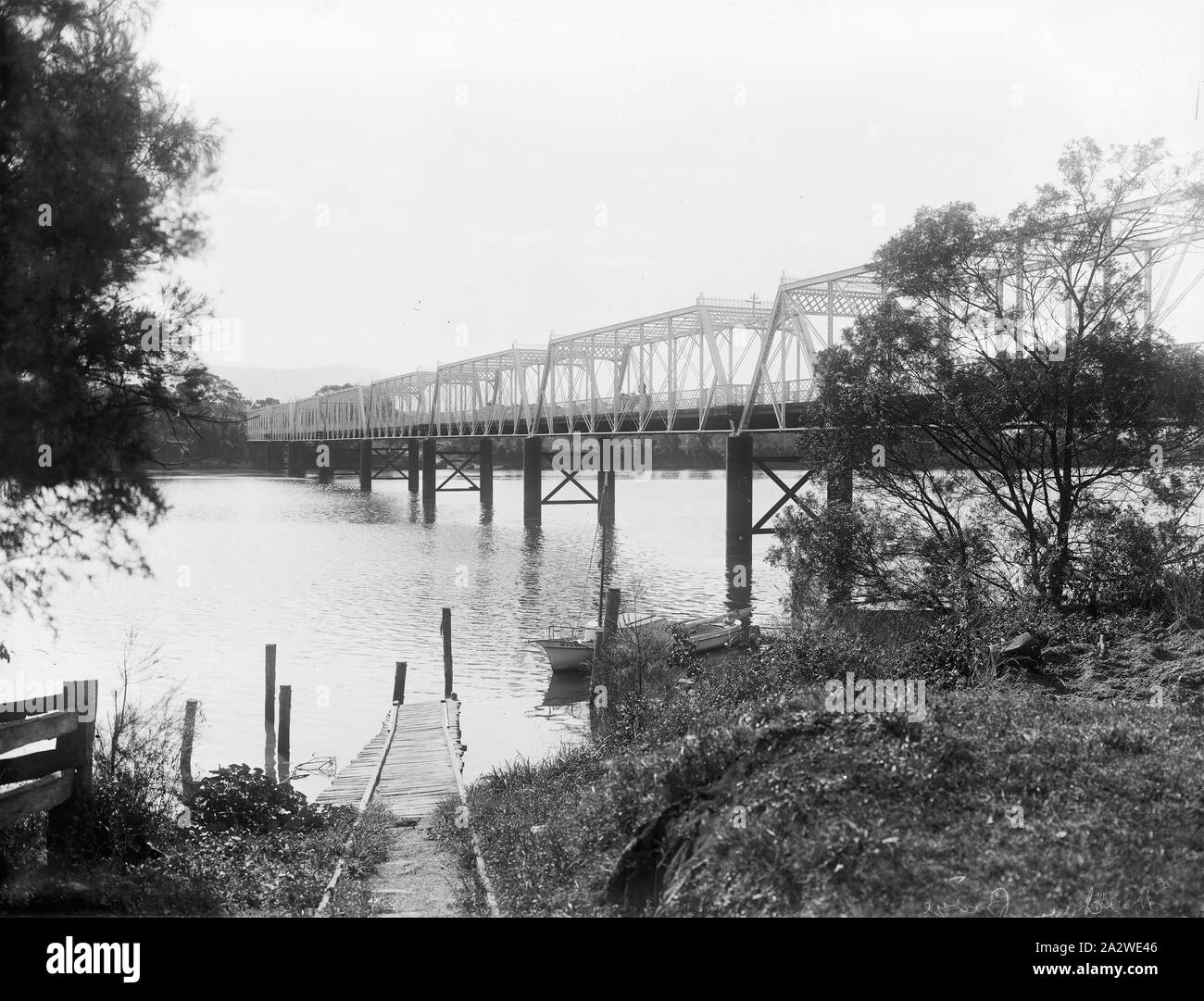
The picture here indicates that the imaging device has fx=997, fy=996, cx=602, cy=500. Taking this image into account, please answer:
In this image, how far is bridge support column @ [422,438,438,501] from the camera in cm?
9888

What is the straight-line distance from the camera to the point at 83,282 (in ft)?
36.7

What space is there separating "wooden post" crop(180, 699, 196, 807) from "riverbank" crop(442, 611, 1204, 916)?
594 centimetres

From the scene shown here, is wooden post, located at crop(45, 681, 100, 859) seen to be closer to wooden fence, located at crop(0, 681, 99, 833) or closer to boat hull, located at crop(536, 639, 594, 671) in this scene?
wooden fence, located at crop(0, 681, 99, 833)

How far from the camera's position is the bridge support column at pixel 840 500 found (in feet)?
65.7

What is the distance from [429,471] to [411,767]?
83809 millimetres

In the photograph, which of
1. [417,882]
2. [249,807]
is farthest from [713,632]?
→ [417,882]

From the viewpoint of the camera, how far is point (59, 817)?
9.17 m

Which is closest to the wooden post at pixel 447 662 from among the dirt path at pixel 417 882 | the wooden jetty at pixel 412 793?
the wooden jetty at pixel 412 793

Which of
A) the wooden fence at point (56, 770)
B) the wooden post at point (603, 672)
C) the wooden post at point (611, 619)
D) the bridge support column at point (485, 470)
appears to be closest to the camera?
the wooden fence at point (56, 770)

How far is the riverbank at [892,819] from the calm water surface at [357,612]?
26.8 feet

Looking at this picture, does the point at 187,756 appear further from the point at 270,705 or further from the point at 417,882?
the point at 417,882

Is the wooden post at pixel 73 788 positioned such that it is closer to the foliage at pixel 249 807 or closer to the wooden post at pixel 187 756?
the foliage at pixel 249 807
